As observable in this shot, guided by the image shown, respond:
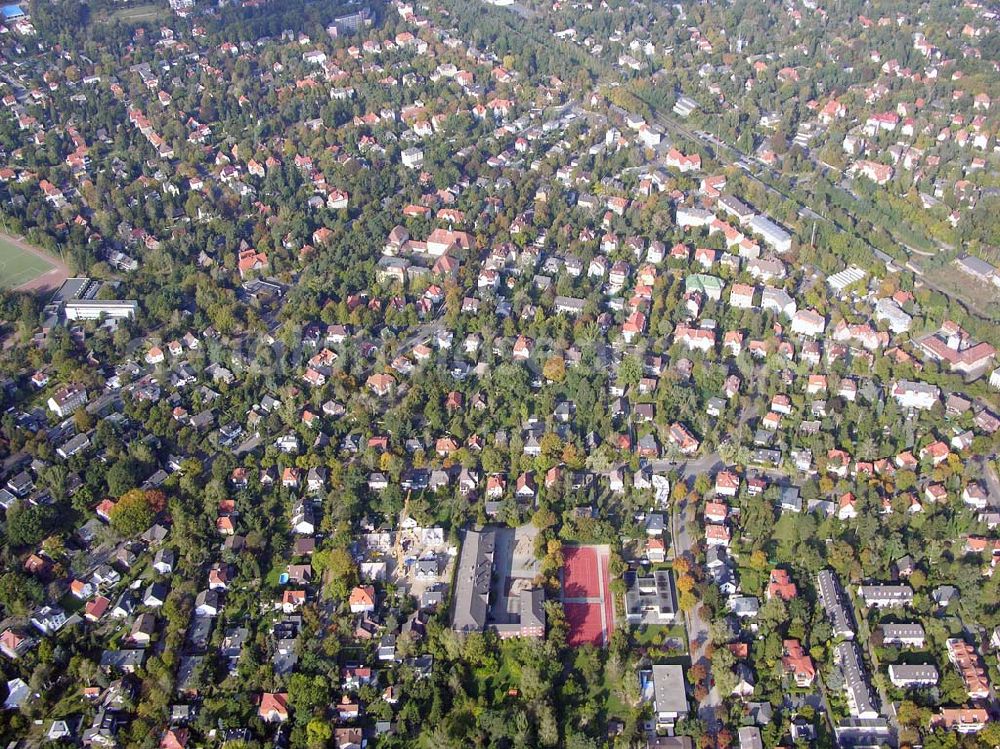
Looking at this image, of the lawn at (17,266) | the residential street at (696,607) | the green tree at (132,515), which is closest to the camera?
the residential street at (696,607)

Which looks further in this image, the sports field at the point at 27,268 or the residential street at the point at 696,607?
the sports field at the point at 27,268

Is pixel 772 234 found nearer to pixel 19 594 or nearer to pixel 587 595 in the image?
pixel 587 595

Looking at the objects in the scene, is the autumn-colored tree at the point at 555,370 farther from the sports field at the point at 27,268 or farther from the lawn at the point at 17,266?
the lawn at the point at 17,266

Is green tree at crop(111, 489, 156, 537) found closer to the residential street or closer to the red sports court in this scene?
the red sports court

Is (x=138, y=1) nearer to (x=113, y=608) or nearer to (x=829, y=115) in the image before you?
(x=829, y=115)

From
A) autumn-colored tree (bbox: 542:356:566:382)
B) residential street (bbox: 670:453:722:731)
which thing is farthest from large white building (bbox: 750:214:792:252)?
residential street (bbox: 670:453:722:731)

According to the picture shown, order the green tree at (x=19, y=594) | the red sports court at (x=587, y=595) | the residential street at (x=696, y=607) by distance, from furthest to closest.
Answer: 1. the green tree at (x=19, y=594)
2. the red sports court at (x=587, y=595)
3. the residential street at (x=696, y=607)

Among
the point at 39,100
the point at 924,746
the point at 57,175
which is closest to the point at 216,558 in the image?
the point at 924,746

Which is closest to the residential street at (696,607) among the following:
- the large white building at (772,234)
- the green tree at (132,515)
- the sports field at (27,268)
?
the large white building at (772,234)
